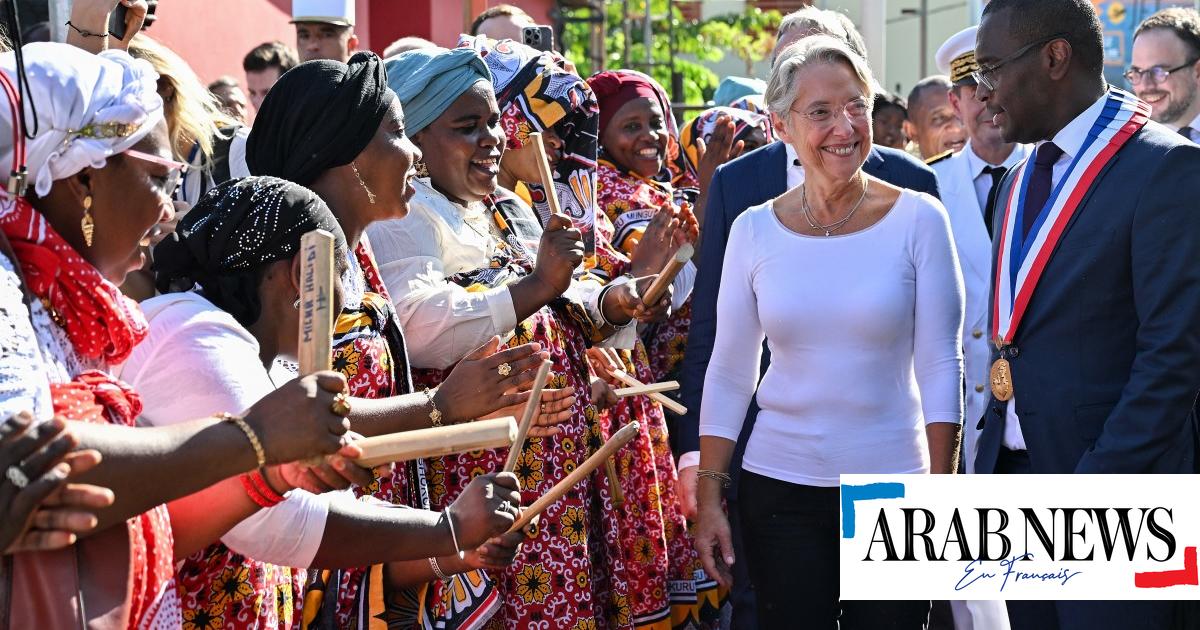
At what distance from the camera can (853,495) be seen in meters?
3.28

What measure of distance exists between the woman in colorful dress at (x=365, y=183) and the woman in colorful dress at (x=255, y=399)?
0.75 feet

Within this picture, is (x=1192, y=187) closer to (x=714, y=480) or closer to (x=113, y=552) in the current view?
(x=714, y=480)

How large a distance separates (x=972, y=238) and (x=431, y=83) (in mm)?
2078

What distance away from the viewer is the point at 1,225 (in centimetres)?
194

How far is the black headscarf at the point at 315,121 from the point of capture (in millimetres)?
3184

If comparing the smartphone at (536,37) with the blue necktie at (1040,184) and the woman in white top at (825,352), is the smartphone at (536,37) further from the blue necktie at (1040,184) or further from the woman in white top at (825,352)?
the blue necktie at (1040,184)

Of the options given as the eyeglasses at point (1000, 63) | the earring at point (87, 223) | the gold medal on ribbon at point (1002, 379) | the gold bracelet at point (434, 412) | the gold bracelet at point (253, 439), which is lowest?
the gold medal on ribbon at point (1002, 379)

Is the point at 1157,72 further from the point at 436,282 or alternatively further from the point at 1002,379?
the point at 436,282

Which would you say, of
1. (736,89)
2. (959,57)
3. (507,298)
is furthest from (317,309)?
(736,89)

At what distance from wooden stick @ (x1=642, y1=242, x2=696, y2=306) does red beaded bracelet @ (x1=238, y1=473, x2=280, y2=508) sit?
1.74m

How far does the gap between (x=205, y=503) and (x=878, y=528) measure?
1.67 metres

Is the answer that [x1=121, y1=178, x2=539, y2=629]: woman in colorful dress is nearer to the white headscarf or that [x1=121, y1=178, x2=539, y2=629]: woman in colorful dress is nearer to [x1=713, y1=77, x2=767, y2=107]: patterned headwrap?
the white headscarf

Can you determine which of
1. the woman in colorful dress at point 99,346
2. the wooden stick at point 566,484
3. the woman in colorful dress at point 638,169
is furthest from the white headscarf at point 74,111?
the woman in colorful dress at point 638,169

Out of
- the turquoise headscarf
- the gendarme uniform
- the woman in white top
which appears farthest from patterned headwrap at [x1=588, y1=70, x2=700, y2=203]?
the woman in white top
